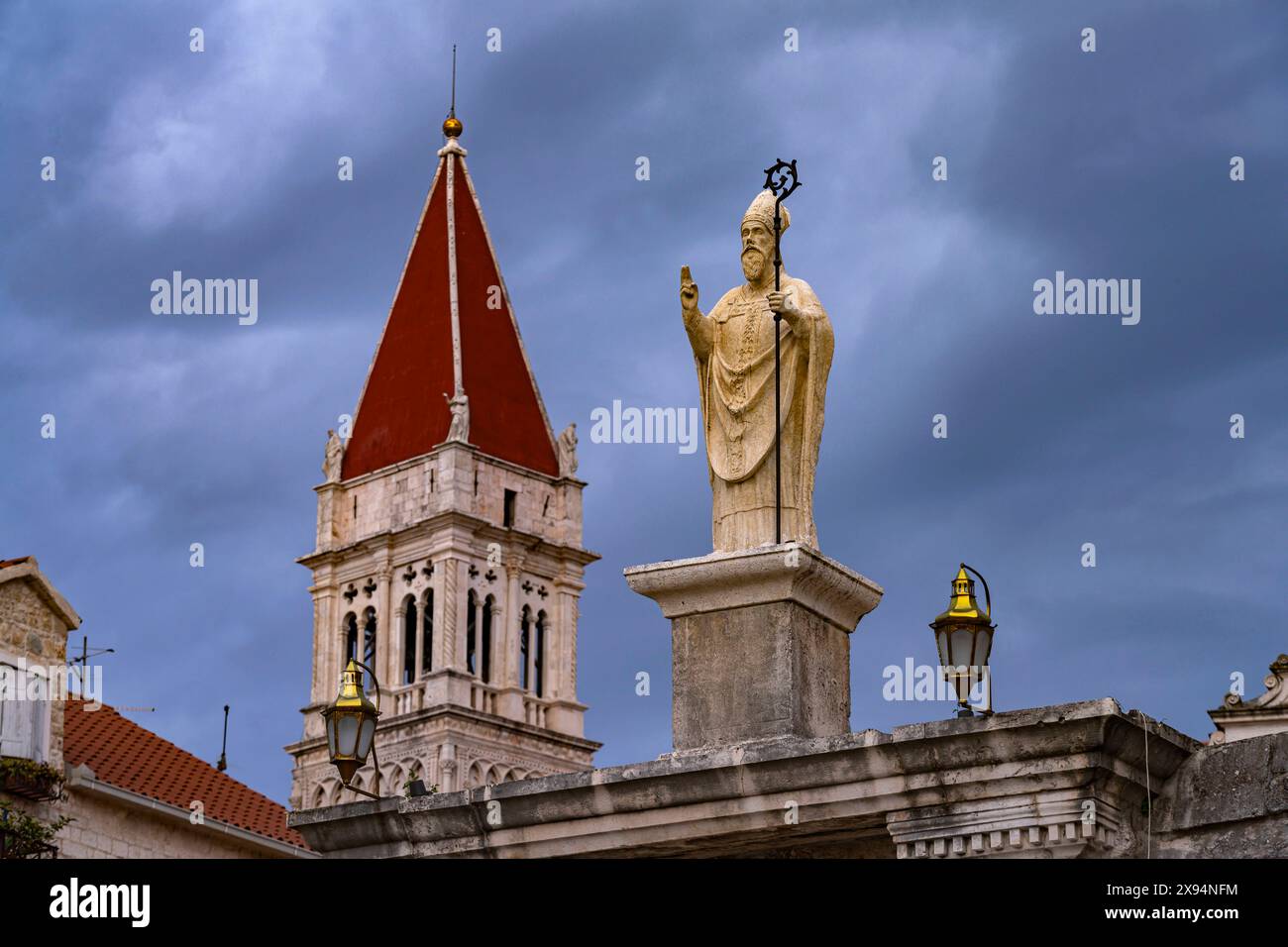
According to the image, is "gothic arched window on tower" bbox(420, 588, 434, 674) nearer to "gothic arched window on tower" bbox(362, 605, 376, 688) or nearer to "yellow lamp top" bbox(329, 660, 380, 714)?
"gothic arched window on tower" bbox(362, 605, 376, 688)

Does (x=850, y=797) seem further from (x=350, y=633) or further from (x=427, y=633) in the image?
(x=350, y=633)

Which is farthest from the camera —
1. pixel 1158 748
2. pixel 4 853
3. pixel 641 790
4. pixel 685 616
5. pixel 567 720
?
pixel 567 720

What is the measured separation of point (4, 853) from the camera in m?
28.5

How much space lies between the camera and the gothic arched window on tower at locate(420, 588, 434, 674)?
87.4 metres

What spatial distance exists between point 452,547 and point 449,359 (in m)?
7.76

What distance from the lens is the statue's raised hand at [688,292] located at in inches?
508

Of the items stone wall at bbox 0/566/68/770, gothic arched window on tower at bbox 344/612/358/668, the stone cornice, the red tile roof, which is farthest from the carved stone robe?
gothic arched window on tower at bbox 344/612/358/668

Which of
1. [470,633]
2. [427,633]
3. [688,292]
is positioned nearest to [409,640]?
[427,633]

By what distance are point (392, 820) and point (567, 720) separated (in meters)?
76.4

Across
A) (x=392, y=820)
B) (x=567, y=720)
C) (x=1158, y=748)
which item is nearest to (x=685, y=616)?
(x=392, y=820)

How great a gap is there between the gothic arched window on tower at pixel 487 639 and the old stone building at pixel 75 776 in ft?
158

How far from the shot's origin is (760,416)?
12.8 metres

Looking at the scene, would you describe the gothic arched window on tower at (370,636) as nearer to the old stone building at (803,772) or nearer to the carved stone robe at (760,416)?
the old stone building at (803,772)
